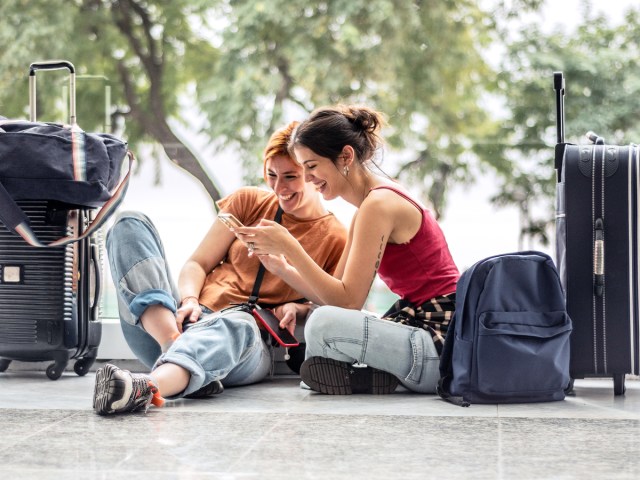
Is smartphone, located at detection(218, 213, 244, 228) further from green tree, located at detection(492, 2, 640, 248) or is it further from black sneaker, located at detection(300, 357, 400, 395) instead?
green tree, located at detection(492, 2, 640, 248)

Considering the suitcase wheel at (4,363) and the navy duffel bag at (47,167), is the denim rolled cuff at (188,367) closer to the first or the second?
the navy duffel bag at (47,167)

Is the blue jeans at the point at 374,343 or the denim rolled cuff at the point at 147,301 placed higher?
the denim rolled cuff at the point at 147,301

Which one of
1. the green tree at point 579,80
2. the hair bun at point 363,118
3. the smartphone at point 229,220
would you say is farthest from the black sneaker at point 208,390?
the green tree at point 579,80

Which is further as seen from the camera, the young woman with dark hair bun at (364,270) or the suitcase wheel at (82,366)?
the suitcase wheel at (82,366)

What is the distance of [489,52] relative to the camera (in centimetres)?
848

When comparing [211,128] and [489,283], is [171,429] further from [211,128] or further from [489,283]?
[211,128]

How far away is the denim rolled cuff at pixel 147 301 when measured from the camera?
2.19m

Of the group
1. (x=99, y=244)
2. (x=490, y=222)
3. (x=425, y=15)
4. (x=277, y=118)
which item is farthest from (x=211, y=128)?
(x=99, y=244)

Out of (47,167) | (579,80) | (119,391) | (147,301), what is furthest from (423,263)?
(579,80)

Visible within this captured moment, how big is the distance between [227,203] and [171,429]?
932 mm

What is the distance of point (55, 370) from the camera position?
253 centimetres

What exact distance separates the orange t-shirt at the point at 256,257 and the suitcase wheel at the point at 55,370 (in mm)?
462

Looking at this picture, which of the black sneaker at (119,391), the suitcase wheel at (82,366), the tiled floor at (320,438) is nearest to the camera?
the tiled floor at (320,438)

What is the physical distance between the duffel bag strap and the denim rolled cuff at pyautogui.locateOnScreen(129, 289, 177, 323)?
29 cm
